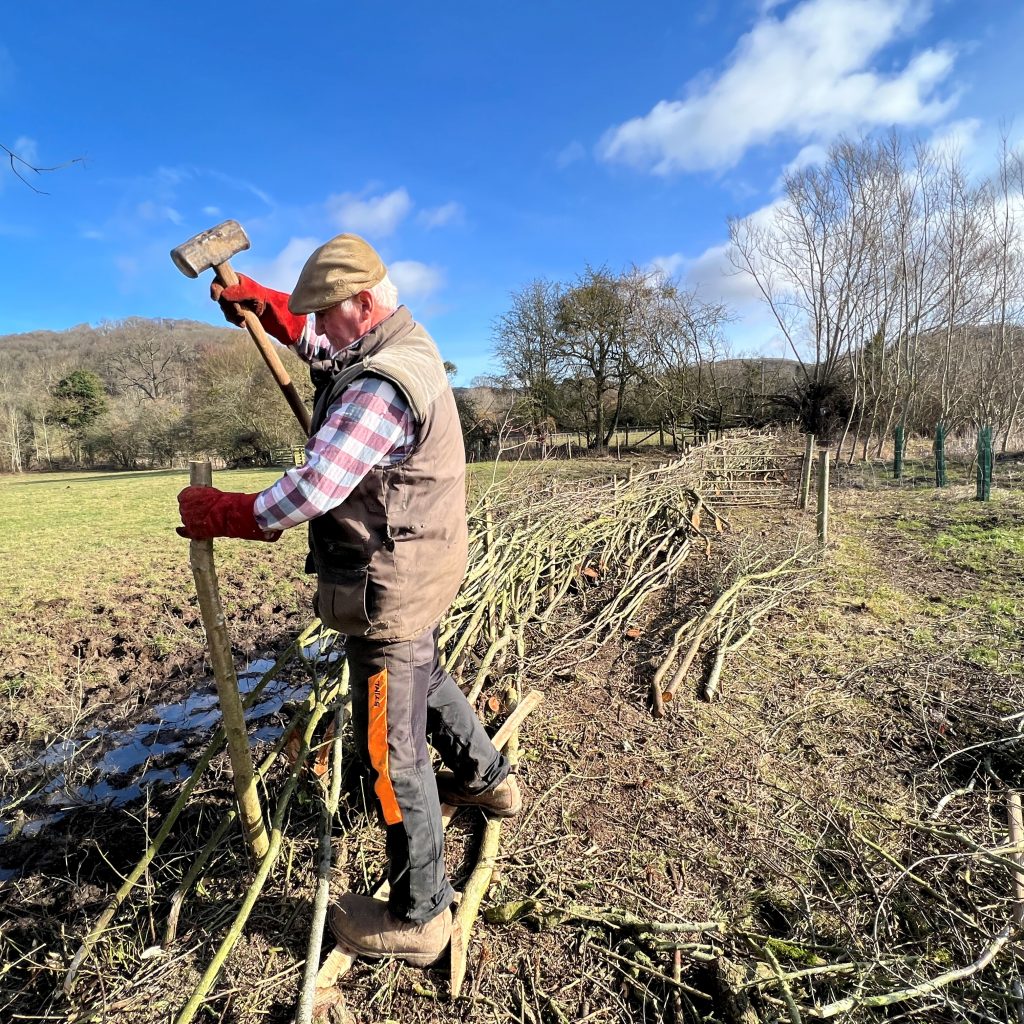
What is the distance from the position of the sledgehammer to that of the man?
0.38m

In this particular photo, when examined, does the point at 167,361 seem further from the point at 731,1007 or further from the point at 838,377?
the point at 731,1007

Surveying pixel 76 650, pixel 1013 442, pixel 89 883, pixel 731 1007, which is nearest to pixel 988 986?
pixel 731 1007

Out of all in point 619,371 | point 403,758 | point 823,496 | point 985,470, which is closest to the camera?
point 403,758

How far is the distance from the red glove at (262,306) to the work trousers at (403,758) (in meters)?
1.30

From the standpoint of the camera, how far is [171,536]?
26.3 feet

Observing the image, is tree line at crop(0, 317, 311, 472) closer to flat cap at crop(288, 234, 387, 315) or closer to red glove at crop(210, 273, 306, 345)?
red glove at crop(210, 273, 306, 345)

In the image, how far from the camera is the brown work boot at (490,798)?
2.41 m

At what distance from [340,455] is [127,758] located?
2.94 metres

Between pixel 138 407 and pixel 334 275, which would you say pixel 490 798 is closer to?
pixel 334 275

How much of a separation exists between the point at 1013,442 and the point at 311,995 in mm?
20470

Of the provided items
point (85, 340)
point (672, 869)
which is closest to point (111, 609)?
point (672, 869)

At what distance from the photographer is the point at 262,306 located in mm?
2289

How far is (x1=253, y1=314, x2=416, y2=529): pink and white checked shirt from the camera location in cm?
154

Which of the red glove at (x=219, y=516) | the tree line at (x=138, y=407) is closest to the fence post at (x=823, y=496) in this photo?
the red glove at (x=219, y=516)
